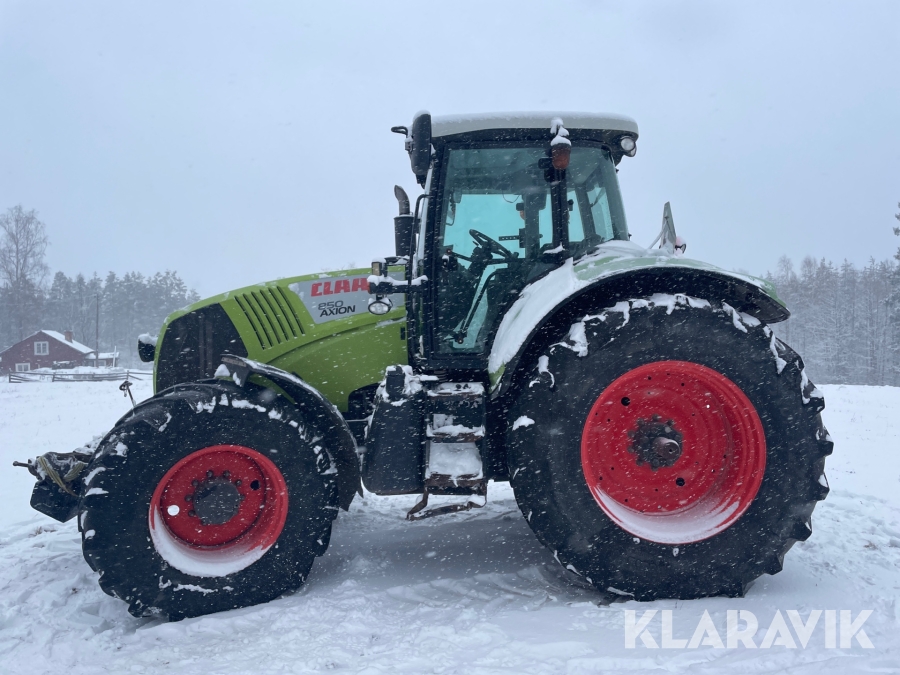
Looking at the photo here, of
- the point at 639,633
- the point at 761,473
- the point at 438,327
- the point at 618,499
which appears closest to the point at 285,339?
the point at 438,327

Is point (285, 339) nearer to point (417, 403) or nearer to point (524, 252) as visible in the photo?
point (417, 403)

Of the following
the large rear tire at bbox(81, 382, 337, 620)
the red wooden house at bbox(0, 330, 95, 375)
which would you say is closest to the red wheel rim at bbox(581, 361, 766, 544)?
the large rear tire at bbox(81, 382, 337, 620)

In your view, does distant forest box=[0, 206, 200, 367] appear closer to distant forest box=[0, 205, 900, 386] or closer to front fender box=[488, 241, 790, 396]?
distant forest box=[0, 205, 900, 386]

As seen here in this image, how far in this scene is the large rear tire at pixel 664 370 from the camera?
254 centimetres

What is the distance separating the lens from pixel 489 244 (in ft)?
10.5

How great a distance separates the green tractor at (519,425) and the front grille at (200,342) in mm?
423

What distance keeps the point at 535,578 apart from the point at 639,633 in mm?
699

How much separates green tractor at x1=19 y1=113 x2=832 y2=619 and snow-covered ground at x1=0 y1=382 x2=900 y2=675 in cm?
19

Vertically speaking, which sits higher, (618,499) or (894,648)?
(618,499)

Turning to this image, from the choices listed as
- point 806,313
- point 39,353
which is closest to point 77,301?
point 39,353

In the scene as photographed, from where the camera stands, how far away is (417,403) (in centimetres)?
288

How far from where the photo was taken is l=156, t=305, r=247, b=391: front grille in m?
3.38

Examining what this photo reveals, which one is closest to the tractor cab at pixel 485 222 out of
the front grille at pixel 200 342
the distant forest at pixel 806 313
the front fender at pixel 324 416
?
the front fender at pixel 324 416

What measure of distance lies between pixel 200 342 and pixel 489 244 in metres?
1.76
